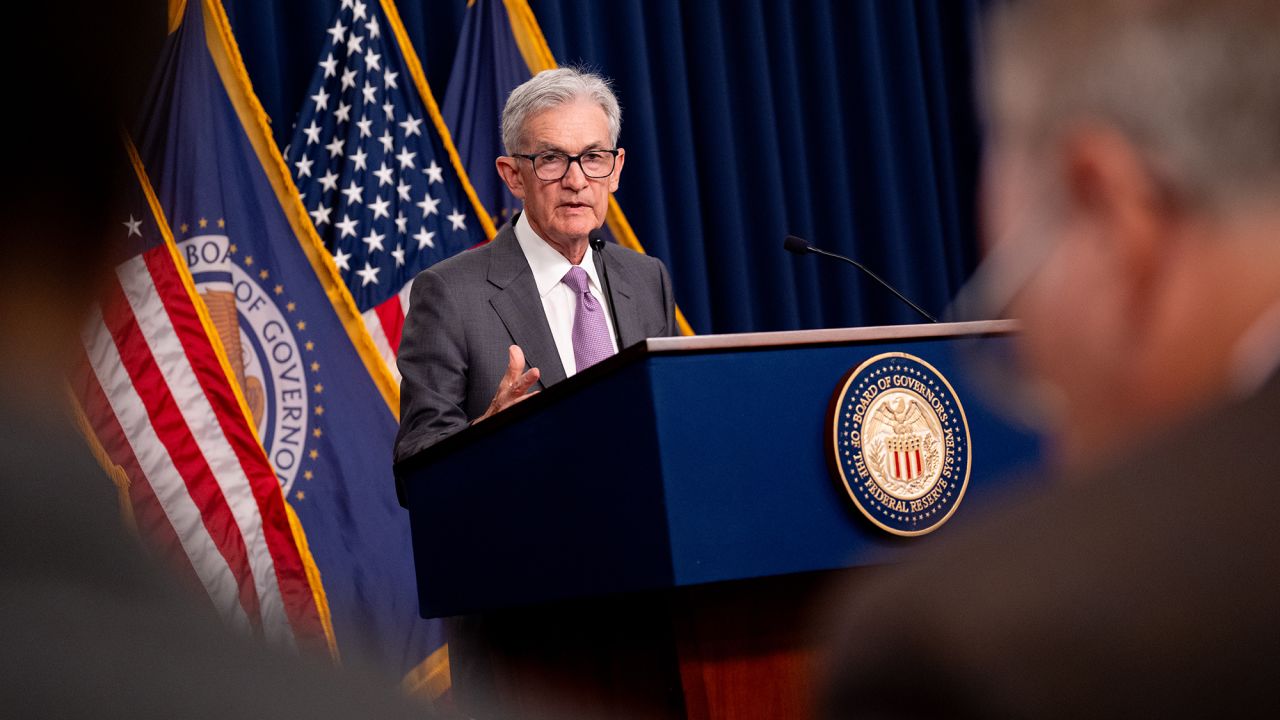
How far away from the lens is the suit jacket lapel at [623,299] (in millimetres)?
3027

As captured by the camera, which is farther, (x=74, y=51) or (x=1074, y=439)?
(x=1074, y=439)

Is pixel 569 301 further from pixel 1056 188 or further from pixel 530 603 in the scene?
pixel 1056 188

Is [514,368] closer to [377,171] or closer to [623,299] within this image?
[623,299]

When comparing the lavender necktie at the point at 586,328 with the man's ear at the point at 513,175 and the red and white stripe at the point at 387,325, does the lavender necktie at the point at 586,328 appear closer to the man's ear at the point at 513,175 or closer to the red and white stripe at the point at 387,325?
the man's ear at the point at 513,175

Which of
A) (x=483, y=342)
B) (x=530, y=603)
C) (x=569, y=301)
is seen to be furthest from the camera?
(x=569, y=301)

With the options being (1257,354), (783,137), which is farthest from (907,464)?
(783,137)

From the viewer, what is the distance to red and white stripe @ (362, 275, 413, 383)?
4719mm

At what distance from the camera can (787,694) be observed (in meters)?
1.93

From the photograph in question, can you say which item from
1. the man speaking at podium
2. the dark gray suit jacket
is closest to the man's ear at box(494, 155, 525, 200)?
the man speaking at podium

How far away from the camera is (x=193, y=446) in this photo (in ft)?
13.6

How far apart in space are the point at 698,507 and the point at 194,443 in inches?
113

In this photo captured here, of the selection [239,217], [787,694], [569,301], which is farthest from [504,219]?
[787,694]

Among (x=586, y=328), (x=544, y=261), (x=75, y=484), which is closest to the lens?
(x=75, y=484)

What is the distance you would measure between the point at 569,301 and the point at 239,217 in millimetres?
2035
